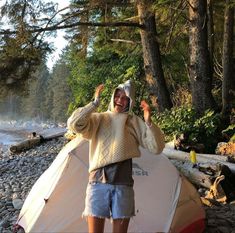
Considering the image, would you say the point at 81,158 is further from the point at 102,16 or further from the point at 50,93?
the point at 50,93

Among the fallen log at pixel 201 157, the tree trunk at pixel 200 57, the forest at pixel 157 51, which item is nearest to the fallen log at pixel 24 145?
the forest at pixel 157 51

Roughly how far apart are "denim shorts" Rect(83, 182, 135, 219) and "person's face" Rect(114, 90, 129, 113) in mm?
750

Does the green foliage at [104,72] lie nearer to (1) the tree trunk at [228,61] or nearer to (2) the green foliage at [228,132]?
(1) the tree trunk at [228,61]

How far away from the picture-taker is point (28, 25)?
13.1 metres

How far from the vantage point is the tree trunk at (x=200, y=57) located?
12.2m

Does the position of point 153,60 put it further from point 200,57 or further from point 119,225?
point 119,225

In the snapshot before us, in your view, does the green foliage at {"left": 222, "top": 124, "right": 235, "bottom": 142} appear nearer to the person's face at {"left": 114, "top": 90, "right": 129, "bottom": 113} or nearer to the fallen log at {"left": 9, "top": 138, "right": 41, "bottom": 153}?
the person's face at {"left": 114, "top": 90, "right": 129, "bottom": 113}

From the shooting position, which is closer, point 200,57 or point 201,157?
point 201,157

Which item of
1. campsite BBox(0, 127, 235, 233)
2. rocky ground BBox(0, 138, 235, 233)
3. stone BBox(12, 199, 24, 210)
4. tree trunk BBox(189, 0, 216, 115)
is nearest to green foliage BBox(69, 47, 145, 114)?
rocky ground BBox(0, 138, 235, 233)

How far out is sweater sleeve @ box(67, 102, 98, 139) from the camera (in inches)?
175

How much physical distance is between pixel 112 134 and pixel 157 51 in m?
9.91

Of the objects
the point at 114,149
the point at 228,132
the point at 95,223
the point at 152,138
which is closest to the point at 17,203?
the point at 95,223

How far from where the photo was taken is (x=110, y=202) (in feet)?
14.4

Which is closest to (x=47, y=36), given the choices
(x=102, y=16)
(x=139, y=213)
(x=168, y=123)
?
(x=102, y=16)
